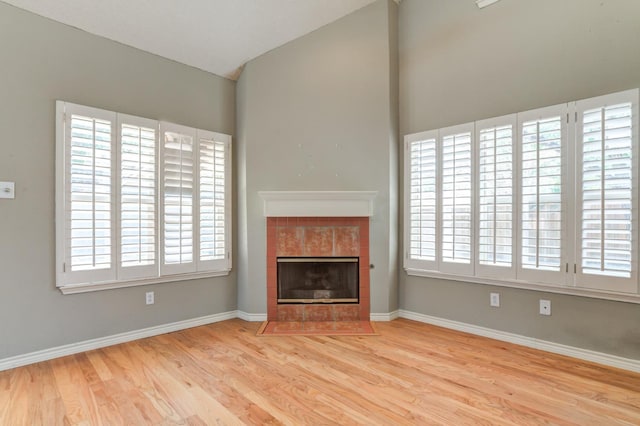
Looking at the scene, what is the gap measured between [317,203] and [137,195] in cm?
173

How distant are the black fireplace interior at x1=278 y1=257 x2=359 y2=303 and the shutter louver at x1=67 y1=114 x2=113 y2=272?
1699 mm

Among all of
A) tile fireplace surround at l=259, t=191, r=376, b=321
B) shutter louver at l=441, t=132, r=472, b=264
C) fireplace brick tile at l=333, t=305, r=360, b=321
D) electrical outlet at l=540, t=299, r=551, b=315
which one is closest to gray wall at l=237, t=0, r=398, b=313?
tile fireplace surround at l=259, t=191, r=376, b=321

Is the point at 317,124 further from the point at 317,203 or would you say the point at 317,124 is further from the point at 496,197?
the point at 496,197

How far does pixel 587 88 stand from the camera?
8.60ft

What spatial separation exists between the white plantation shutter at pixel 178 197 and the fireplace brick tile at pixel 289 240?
903mm

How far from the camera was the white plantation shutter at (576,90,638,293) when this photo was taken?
240 centimetres

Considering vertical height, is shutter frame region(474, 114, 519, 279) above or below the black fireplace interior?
above

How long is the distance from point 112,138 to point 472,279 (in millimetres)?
3607

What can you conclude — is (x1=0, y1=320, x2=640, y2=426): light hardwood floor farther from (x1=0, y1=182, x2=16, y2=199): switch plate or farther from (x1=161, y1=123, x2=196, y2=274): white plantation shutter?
(x1=0, y1=182, x2=16, y2=199): switch plate

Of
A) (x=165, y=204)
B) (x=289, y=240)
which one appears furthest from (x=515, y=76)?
(x=165, y=204)

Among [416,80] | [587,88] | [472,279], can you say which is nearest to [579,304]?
[472,279]

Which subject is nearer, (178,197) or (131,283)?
(131,283)

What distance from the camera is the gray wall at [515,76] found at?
252 cm

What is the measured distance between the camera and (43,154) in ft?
8.70
